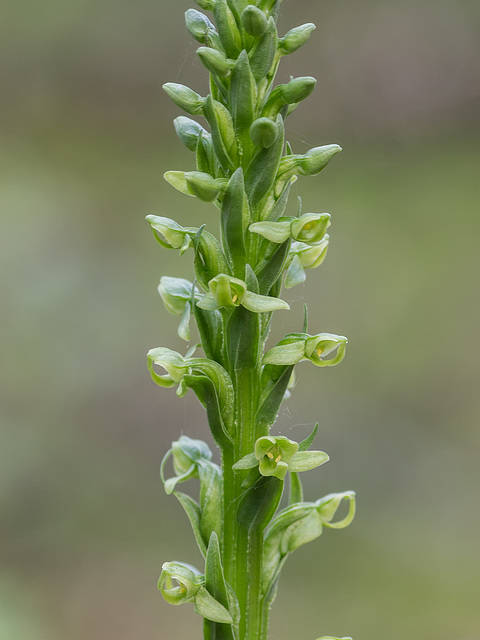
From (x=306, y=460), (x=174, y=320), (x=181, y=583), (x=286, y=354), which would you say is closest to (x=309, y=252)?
(x=286, y=354)

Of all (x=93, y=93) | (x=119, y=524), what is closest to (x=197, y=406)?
(x=119, y=524)

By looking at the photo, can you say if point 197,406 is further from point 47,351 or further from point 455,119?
point 455,119

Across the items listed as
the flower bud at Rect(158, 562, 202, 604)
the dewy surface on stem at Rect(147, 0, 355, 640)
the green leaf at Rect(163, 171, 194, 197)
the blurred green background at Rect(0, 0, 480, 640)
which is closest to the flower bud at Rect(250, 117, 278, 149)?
the dewy surface on stem at Rect(147, 0, 355, 640)

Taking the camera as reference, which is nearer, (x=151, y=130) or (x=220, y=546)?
(x=220, y=546)

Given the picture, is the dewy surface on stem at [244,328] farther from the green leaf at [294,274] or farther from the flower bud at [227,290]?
the green leaf at [294,274]

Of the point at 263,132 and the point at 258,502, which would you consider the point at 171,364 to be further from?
the point at 263,132

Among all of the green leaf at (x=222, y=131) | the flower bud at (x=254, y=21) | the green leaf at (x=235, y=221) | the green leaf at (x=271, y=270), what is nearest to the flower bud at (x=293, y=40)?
the flower bud at (x=254, y=21)
